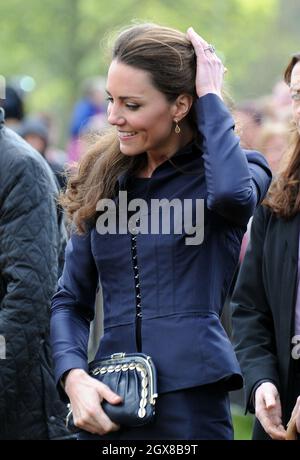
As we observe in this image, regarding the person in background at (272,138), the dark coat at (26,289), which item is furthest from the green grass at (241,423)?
the dark coat at (26,289)

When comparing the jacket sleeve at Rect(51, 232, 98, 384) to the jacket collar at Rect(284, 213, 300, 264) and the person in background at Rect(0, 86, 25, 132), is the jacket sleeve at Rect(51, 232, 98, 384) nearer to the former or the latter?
the jacket collar at Rect(284, 213, 300, 264)

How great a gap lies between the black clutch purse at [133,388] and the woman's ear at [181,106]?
0.82m

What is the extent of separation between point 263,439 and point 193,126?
1.25 m

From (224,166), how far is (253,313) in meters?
1.01

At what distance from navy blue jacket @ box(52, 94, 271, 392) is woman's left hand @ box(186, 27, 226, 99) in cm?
4

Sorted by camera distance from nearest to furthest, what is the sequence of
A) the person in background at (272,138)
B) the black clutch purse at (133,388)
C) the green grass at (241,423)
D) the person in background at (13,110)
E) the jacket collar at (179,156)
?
the black clutch purse at (133,388) → the jacket collar at (179,156) → the person in background at (272,138) → the green grass at (241,423) → the person in background at (13,110)

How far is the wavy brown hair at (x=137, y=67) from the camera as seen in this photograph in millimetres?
3812

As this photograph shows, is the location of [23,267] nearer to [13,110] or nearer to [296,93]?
[296,93]

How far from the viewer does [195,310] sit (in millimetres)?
3748

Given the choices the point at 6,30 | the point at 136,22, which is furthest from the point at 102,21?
the point at 136,22

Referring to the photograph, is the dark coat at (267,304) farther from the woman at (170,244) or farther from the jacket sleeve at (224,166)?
the jacket sleeve at (224,166)

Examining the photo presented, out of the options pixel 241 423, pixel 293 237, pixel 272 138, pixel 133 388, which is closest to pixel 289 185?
pixel 293 237

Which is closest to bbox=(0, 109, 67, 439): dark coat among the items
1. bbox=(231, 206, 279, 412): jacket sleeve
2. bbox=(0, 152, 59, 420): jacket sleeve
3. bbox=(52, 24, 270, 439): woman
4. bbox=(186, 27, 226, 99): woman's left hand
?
bbox=(0, 152, 59, 420): jacket sleeve

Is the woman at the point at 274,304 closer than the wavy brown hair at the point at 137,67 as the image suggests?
No
